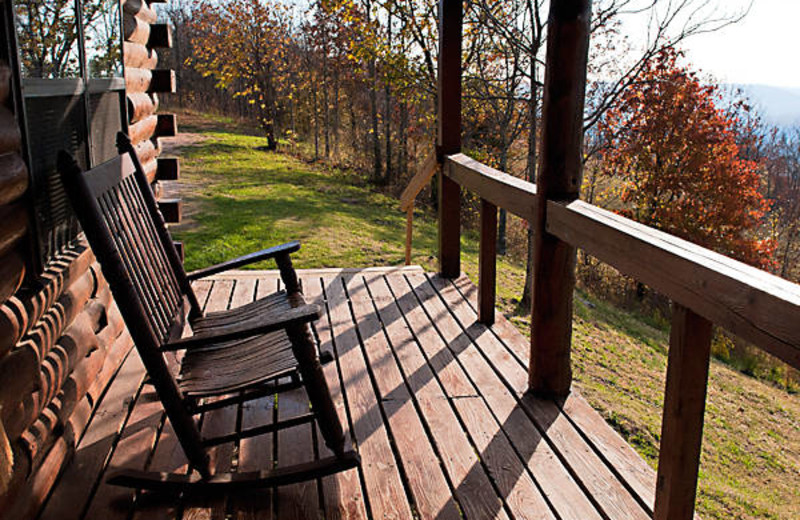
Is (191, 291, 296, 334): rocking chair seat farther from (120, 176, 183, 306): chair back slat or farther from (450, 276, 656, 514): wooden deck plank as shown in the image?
(450, 276, 656, 514): wooden deck plank

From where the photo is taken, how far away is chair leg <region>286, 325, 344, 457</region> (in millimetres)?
1991

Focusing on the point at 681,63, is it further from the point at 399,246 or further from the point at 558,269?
the point at 558,269

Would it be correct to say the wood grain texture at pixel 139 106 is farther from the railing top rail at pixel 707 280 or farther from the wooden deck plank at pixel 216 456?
the railing top rail at pixel 707 280

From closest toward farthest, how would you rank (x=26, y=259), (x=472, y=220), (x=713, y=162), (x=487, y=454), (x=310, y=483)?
(x=26, y=259)
(x=310, y=483)
(x=487, y=454)
(x=472, y=220)
(x=713, y=162)

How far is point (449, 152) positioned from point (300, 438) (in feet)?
7.69

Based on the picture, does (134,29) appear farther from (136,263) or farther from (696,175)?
(696,175)

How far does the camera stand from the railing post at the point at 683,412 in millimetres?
1637

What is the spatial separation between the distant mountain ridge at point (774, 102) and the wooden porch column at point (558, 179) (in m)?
15.4

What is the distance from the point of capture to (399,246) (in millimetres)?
7652

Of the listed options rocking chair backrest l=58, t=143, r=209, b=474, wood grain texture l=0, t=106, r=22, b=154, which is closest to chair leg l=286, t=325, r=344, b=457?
rocking chair backrest l=58, t=143, r=209, b=474

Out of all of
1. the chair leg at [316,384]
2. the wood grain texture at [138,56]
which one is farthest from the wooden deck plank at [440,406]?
the wood grain texture at [138,56]

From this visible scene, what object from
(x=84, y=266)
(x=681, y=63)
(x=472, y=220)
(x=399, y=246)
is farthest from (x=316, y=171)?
(x=84, y=266)

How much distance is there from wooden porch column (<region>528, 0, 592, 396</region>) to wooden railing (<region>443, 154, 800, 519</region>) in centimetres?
21

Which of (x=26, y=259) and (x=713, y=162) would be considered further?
(x=713, y=162)
